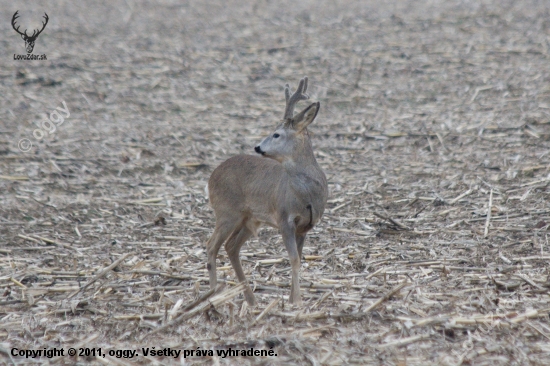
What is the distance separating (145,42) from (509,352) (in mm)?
12628

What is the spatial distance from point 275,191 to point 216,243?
698 millimetres

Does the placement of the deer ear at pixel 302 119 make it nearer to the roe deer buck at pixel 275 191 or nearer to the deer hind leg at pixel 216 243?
the roe deer buck at pixel 275 191

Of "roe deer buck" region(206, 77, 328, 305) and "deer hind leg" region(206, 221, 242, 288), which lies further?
"deer hind leg" region(206, 221, 242, 288)

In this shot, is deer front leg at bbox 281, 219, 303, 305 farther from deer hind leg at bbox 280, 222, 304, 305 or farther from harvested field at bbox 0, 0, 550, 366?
harvested field at bbox 0, 0, 550, 366

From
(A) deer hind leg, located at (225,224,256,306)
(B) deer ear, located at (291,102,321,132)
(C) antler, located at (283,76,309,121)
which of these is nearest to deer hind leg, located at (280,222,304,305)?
(A) deer hind leg, located at (225,224,256,306)

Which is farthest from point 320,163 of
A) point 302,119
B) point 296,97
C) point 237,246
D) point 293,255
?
point 293,255

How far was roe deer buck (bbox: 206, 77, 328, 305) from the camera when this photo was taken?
21.3 ft

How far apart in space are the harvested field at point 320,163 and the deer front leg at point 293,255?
0.49 feet

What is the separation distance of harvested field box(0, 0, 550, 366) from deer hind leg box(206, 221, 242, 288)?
0.43 ft

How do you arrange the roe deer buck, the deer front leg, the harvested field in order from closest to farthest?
the harvested field, the deer front leg, the roe deer buck

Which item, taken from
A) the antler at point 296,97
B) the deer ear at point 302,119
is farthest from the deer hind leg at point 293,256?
the antler at point 296,97

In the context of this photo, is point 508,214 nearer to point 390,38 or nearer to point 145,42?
point 390,38

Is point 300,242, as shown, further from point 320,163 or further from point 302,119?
point 320,163

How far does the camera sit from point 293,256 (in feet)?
Answer: 20.6
